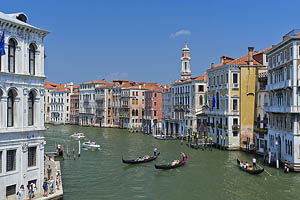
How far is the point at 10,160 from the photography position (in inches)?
513

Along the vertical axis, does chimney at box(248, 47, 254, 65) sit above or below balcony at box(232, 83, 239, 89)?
above

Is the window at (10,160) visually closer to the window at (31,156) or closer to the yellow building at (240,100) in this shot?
the window at (31,156)

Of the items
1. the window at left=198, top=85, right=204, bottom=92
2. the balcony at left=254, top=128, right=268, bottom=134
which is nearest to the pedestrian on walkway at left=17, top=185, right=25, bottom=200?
A: the balcony at left=254, top=128, right=268, bottom=134

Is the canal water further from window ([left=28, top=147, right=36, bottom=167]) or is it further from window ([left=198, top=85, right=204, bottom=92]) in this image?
window ([left=198, top=85, right=204, bottom=92])

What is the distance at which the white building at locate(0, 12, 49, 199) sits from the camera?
12.7 metres

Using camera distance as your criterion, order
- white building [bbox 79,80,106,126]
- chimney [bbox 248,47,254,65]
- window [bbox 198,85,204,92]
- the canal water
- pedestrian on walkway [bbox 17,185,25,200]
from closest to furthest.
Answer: pedestrian on walkway [bbox 17,185,25,200], the canal water, chimney [bbox 248,47,254,65], window [bbox 198,85,204,92], white building [bbox 79,80,106,126]

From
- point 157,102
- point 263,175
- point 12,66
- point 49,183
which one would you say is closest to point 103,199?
point 49,183

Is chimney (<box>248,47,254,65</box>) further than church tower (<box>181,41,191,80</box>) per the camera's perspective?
No

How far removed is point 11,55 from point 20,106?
1.85 m

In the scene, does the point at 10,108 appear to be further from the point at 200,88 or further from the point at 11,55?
the point at 200,88

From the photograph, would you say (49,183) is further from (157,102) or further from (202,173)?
(157,102)

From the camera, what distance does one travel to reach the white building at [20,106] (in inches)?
500

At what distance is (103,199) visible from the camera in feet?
53.4

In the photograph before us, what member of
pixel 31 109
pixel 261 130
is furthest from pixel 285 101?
pixel 31 109
